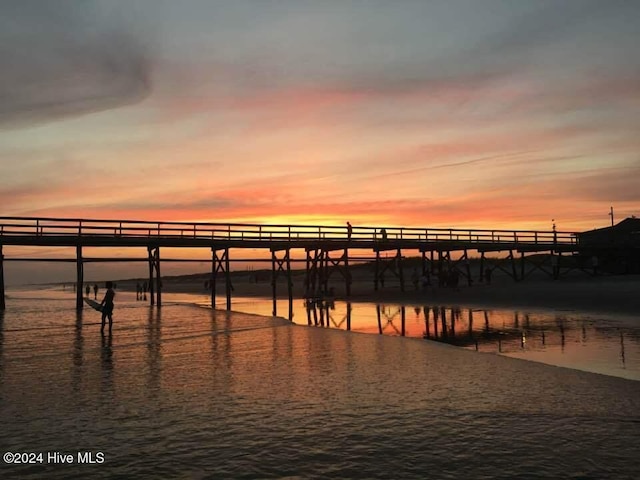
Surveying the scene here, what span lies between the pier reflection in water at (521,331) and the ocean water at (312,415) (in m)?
1.30

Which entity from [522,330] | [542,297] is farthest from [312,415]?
[542,297]

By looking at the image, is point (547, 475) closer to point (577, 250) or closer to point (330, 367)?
point (330, 367)

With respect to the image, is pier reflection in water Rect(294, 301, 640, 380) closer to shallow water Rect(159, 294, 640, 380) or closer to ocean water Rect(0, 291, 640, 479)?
shallow water Rect(159, 294, 640, 380)

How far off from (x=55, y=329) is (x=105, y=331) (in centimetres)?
252

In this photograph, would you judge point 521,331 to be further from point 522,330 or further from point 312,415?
point 312,415

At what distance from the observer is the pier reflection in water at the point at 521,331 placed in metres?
12.3

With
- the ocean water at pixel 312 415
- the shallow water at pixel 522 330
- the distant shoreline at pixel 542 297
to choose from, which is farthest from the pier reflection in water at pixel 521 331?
the distant shoreline at pixel 542 297

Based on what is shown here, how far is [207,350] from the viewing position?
1409 cm

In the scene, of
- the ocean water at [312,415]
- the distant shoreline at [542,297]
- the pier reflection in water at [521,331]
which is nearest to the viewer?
the ocean water at [312,415]

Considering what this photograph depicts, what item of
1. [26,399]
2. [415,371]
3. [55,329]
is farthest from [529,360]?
[55,329]

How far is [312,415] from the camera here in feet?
24.3

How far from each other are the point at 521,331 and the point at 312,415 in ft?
41.2

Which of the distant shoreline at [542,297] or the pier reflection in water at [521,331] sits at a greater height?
the distant shoreline at [542,297]

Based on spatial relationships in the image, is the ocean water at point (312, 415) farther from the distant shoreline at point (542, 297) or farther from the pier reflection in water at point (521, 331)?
the distant shoreline at point (542, 297)
